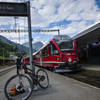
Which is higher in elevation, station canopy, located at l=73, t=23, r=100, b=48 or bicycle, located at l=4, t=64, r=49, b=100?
station canopy, located at l=73, t=23, r=100, b=48

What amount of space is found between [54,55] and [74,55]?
1720 mm

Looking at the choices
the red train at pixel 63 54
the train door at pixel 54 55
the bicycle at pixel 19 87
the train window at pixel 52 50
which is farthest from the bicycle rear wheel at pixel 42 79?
the train window at pixel 52 50

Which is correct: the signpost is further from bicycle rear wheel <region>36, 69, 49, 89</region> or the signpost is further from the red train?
the red train

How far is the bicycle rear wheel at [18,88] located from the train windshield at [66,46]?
7.47 metres

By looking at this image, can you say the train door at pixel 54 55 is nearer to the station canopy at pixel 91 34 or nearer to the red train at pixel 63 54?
the red train at pixel 63 54

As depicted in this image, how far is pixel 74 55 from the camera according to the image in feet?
37.5

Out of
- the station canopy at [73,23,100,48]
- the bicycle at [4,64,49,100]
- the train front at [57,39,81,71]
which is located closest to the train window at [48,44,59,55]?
the train front at [57,39,81,71]

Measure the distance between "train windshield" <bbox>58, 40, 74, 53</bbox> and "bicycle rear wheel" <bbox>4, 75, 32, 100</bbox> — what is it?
24.5 feet

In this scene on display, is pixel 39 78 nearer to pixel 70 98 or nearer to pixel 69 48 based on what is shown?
pixel 70 98

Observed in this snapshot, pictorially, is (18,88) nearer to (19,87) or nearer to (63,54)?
(19,87)

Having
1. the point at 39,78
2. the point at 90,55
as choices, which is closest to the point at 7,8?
the point at 39,78

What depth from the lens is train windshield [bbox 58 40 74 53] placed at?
11569 millimetres

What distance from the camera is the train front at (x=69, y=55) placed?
1091 cm

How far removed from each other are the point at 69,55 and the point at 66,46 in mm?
1038
